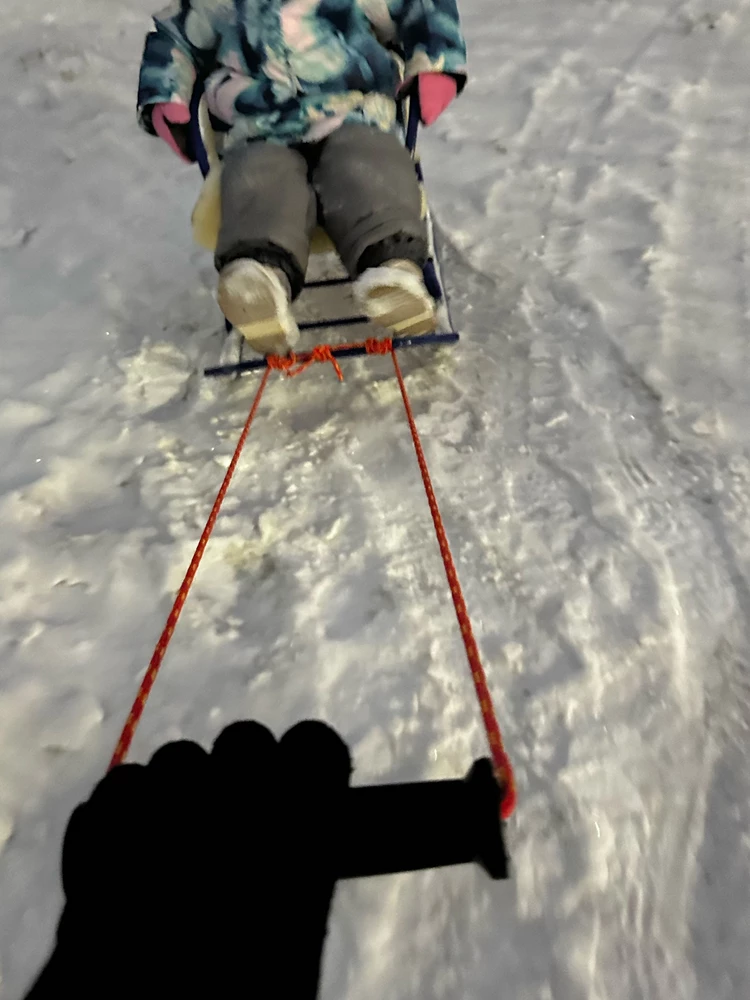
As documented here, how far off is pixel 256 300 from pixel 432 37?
61 centimetres

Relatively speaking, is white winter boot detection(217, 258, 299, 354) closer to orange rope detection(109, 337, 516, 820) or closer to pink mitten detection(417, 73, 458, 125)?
orange rope detection(109, 337, 516, 820)

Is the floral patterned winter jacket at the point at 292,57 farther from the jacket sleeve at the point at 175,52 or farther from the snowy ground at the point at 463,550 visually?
the snowy ground at the point at 463,550

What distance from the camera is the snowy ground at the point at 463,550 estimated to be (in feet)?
2.84

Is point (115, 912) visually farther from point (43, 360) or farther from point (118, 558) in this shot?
point (43, 360)

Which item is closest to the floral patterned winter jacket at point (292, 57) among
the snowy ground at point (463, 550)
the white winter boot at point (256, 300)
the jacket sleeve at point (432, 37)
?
the jacket sleeve at point (432, 37)

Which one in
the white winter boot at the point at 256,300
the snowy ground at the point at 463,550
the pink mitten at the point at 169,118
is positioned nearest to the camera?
the snowy ground at the point at 463,550

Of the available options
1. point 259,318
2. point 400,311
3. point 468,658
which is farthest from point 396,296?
point 468,658

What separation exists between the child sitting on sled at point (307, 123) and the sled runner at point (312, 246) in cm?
3

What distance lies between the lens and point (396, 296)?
125 centimetres

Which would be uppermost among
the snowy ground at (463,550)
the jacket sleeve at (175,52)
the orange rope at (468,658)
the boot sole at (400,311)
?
the jacket sleeve at (175,52)

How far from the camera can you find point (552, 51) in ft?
8.32

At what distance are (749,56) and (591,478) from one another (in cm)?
199

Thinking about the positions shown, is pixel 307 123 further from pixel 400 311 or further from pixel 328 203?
pixel 400 311

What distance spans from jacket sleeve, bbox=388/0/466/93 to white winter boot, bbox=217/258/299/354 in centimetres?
49
